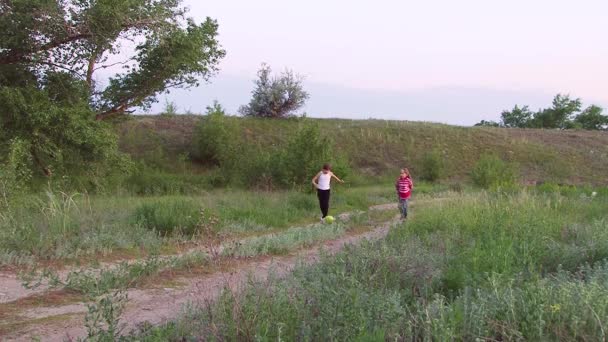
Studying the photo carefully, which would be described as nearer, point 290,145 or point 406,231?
point 406,231

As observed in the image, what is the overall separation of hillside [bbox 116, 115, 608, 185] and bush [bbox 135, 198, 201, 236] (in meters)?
21.5

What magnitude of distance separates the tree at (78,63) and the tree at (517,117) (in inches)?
2400

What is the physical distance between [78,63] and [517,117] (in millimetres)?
65749

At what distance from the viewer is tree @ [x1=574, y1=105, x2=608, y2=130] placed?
66562mm

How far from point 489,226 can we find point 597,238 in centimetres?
196

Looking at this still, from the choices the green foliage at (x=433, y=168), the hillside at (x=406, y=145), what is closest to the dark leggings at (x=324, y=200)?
the hillside at (x=406, y=145)

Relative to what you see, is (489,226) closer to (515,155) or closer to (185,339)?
(185,339)

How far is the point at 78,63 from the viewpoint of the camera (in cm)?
1814

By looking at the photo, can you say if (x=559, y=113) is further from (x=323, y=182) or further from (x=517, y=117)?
(x=323, y=182)

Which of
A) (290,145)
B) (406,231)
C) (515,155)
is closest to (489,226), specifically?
(406,231)

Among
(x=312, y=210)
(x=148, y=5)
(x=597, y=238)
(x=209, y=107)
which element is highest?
(x=148, y=5)

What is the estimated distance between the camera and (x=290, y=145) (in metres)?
25.3

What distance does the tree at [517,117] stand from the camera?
237 ft

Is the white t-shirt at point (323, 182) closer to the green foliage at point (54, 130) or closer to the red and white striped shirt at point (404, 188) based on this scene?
the red and white striped shirt at point (404, 188)
